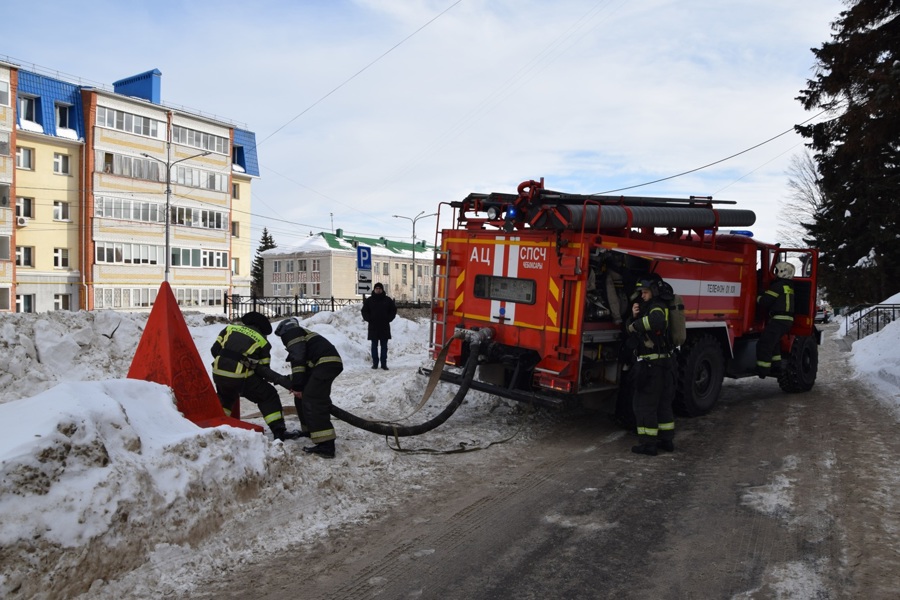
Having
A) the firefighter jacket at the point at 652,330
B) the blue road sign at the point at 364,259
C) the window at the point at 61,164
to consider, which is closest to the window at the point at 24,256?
the window at the point at 61,164

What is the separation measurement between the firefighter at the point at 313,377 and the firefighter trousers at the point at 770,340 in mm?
6874

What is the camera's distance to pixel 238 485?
5.00m

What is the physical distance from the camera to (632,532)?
4.99m

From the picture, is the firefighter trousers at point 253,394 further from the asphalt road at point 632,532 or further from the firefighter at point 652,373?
the firefighter at point 652,373

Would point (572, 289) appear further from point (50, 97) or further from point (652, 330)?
point (50, 97)

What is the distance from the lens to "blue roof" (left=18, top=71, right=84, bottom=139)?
3740 cm

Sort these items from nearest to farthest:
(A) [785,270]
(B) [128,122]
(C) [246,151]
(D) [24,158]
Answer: (A) [785,270], (D) [24,158], (B) [128,122], (C) [246,151]

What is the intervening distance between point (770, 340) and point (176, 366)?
8.37 metres

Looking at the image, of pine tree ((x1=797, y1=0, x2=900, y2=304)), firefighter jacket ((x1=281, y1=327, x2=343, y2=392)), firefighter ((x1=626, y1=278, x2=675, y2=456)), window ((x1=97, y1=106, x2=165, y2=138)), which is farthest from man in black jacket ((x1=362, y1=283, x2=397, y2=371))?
window ((x1=97, y1=106, x2=165, y2=138))

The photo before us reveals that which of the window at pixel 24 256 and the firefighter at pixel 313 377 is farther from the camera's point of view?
the window at pixel 24 256

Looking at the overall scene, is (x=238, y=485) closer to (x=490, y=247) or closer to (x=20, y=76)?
(x=490, y=247)

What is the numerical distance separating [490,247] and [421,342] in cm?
1105

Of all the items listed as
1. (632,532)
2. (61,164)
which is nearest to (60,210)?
(61,164)

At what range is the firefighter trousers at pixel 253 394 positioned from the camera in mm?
6398
